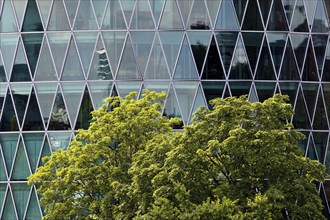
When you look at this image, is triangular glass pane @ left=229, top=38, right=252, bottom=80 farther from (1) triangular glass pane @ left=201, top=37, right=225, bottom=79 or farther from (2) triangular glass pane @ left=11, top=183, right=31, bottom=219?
(2) triangular glass pane @ left=11, top=183, right=31, bottom=219

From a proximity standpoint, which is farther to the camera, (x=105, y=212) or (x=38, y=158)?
(x=38, y=158)

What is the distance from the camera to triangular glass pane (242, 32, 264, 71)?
61.2 m

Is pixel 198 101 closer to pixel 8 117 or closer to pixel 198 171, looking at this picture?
pixel 8 117

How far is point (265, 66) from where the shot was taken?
6138 cm

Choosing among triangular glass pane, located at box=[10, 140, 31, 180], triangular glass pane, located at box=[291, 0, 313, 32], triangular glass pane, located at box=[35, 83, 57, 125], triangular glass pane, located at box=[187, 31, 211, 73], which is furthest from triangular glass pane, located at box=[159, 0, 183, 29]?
triangular glass pane, located at box=[10, 140, 31, 180]

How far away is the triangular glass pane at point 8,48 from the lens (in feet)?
201

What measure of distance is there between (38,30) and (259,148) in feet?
59.7

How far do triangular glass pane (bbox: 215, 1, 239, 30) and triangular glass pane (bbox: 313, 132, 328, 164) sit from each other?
6.87 meters

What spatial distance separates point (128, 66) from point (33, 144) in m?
6.18

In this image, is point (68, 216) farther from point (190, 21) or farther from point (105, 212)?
point (190, 21)

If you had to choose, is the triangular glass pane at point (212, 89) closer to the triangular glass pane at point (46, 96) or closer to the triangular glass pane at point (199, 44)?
the triangular glass pane at point (199, 44)

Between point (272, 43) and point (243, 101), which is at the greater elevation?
point (272, 43)

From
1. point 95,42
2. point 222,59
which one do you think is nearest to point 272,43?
point 222,59

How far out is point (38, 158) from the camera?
200 feet
